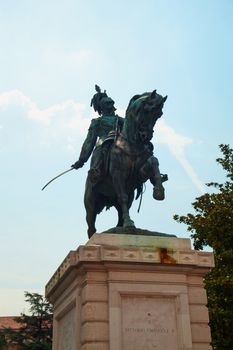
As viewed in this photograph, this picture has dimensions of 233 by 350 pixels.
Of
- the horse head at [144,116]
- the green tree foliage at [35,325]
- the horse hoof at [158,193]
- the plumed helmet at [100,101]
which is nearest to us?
the horse hoof at [158,193]

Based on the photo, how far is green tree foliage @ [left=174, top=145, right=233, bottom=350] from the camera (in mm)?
18562

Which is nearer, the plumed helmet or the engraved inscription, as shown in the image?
the engraved inscription

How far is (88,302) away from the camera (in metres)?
7.25

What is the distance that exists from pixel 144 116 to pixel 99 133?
1.47m

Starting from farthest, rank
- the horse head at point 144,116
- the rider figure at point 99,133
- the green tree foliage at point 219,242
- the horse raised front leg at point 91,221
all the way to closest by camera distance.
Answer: the green tree foliage at point 219,242 < the horse raised front leg at point 91,221 < the rider figure at point 99,133 < the horse head at point 144,116

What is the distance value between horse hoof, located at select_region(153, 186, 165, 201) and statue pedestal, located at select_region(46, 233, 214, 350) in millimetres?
757

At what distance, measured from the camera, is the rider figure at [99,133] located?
9.12 meters

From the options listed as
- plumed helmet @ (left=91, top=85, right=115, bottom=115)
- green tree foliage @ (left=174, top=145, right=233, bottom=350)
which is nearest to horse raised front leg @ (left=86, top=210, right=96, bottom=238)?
plumed helmet @ (left=91, top=85, right=115, bottom=115)

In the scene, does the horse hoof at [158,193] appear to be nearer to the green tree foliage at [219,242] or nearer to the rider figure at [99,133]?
the rider figure at [99,133]

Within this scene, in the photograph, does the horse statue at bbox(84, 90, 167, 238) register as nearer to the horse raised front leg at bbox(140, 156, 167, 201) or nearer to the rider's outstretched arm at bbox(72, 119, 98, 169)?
the horse raised front leg at bbox(140, 156, 167, 201)

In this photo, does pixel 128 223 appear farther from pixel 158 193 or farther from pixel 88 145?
pixel 88 145

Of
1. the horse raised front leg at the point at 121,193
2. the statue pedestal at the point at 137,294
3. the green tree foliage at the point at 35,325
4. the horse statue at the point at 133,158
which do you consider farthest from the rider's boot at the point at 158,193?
the green tree foliage at the point at 35,325

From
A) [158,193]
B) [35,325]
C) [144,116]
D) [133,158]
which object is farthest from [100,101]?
[35,325]

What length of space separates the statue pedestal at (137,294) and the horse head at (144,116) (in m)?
1.80
